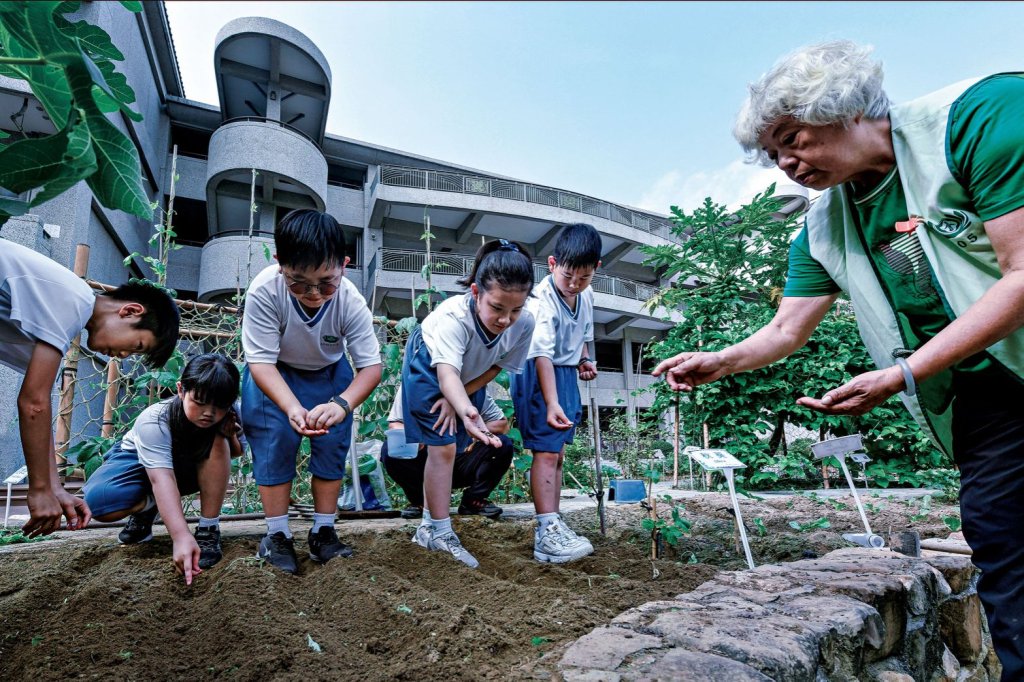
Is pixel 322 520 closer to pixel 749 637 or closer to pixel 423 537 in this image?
pixel 423 537

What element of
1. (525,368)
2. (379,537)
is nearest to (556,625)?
(379,537)

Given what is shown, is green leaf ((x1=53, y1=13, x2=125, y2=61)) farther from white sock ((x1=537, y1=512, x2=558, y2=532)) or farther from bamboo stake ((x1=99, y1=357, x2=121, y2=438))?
bamboo stake ((x1=99, y1=357, x2=121, y2=438))

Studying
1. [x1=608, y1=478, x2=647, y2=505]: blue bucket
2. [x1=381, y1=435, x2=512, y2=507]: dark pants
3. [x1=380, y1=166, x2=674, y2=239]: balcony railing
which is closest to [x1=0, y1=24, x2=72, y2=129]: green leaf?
[x1=381, y1=435, x2=512, y2=507]: dark pants

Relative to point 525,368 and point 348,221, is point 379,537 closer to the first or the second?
point 525,368

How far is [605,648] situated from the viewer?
999mm

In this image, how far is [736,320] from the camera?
6.05m

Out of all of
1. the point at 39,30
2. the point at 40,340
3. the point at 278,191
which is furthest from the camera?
the point at 278,191

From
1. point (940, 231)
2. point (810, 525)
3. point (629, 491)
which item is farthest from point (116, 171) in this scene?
point (629, 491)

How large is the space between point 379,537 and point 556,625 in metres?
1.11

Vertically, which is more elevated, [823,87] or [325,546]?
[823,87]

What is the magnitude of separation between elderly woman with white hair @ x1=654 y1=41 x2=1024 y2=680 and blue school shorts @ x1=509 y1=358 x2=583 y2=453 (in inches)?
48.6

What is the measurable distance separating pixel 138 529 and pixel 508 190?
15178mm

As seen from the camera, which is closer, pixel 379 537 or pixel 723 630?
pixel 723 630

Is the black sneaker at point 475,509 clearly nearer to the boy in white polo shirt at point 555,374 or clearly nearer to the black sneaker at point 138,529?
the boy in white polo shirt at point 555,374
